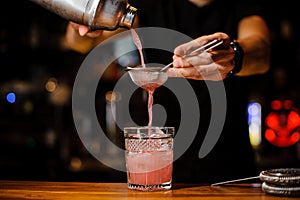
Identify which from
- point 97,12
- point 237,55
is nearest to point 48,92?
point 237,55

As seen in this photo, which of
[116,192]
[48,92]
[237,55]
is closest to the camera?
[116,192]

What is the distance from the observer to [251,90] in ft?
15.2

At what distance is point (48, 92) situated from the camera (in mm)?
4457

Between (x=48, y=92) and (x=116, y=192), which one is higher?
(x=48, y=92)

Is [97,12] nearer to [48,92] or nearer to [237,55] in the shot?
[237,55]

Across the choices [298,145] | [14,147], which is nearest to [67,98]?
[14,147]

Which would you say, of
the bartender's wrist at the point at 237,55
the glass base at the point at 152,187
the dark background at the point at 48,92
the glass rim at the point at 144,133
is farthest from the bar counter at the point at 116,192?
the dark background at the point at 48,92

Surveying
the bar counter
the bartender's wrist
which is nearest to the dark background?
the bartender's wrist

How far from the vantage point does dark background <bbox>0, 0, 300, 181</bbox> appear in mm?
4309

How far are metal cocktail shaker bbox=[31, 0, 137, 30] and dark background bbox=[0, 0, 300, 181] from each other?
97.4 inches

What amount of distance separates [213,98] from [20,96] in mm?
2325

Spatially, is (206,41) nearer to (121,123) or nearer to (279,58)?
(121,123)

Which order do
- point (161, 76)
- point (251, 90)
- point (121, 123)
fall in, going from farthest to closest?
point (251, 90), point (121, 123), point (161, 76)

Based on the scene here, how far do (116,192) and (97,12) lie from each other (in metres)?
0.57
